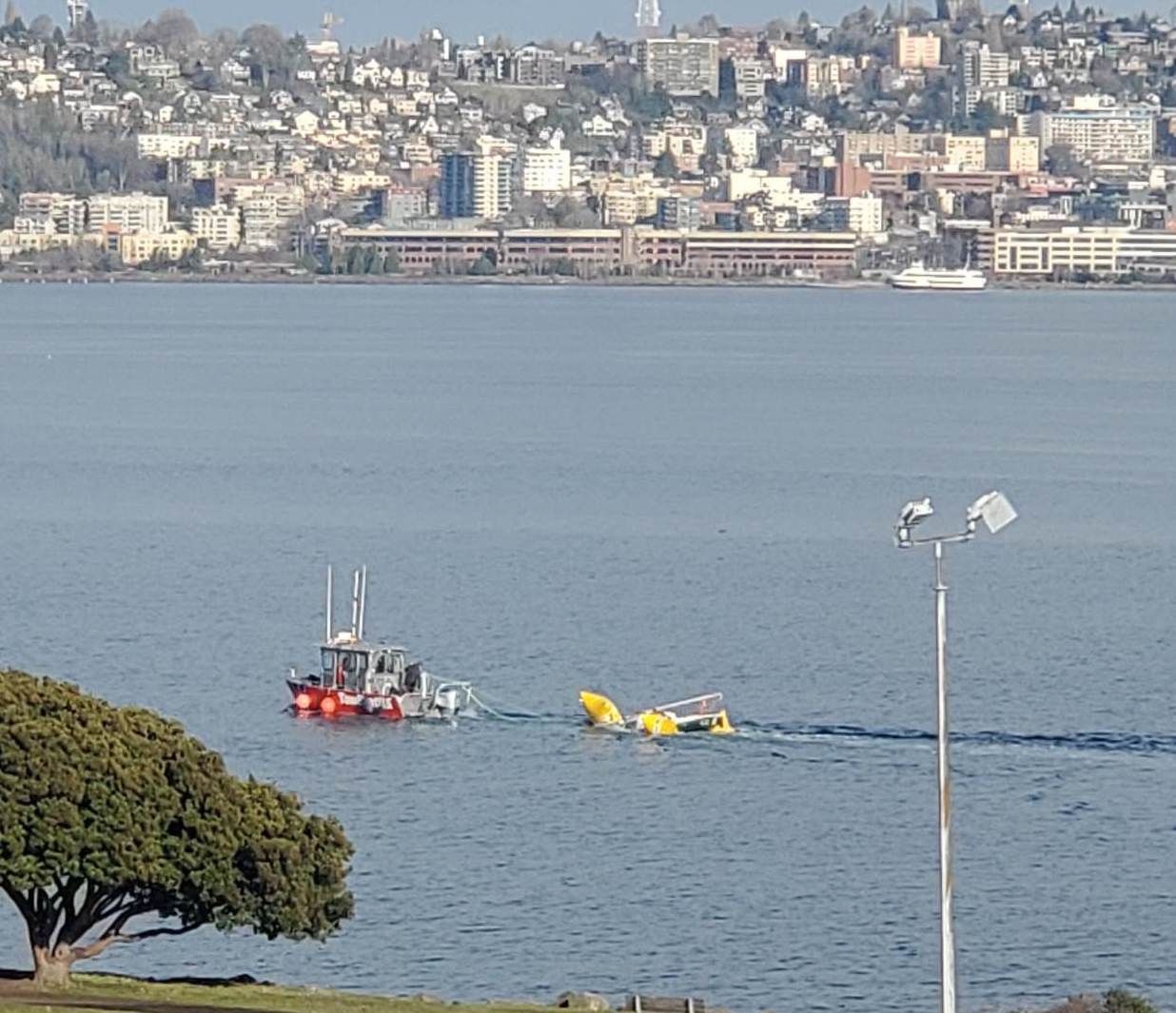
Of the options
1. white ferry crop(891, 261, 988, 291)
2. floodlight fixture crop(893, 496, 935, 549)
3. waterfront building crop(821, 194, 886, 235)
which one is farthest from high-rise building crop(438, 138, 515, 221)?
floodlight fixture crop(893, 496, 935, 549)

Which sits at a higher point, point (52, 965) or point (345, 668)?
point (52, 965)

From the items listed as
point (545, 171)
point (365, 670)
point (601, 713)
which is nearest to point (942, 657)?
point (601, 713)

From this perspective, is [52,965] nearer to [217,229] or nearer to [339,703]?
[339,703]

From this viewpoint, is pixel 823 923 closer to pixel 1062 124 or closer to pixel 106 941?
pixel 106 941

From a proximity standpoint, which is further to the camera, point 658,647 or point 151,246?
point 151,246

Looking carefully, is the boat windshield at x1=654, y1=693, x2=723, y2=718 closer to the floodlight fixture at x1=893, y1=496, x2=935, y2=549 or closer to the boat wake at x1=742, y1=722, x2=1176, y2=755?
the boat wake at x1=742, y1=722, x2=1176, y2=755

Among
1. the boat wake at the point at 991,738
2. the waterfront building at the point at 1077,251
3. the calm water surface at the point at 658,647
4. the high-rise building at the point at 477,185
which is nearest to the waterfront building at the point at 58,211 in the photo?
the high-rise building at the point at 477,185

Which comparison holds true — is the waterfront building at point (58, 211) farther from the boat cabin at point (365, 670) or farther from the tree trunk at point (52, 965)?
the tree trunk at point (52, 965)
